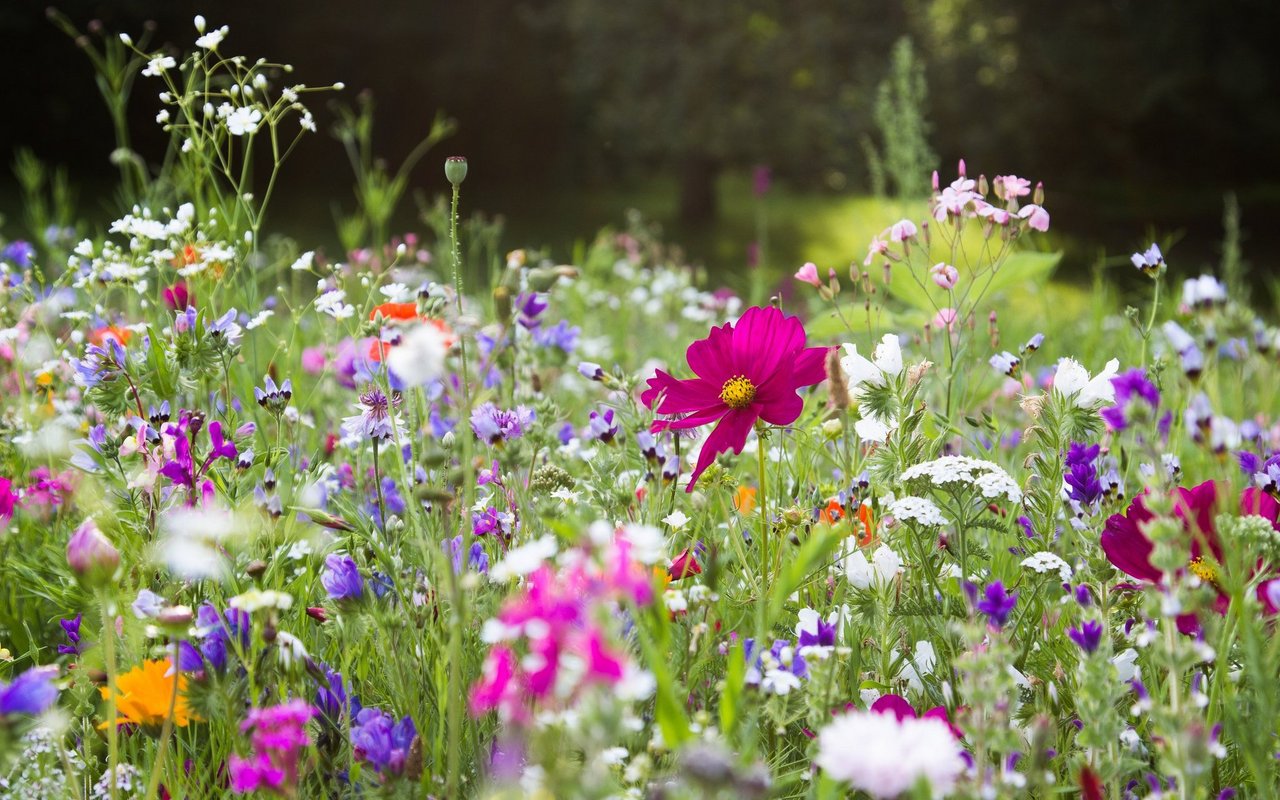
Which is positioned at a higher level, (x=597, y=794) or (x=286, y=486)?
(x=286, y=486)

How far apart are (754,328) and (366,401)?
16.7 inches

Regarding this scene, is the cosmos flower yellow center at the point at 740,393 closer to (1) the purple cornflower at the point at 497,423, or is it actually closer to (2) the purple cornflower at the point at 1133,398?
(1) the purple cornflower at the point at 497,423

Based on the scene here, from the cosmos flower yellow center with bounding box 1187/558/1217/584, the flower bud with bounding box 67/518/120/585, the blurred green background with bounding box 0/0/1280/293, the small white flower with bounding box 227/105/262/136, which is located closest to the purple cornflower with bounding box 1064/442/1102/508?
the cosmos flower yellow center with bounding box 1187/558/1217/584

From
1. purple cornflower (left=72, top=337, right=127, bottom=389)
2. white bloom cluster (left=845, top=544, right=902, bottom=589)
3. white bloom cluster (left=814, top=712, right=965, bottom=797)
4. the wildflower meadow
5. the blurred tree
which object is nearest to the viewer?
white bloom cluster (left=814, top=712, right=965, bottom=797)

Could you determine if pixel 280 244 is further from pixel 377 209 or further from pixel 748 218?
pixel 748 218

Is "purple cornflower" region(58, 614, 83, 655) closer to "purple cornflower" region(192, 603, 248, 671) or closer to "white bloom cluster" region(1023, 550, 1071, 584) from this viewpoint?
"purple cornflower" region(192, 603, 248, 671)

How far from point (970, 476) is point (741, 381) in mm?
271

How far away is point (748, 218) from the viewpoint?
12367mm

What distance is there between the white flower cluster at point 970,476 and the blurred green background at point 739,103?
23.9 feet

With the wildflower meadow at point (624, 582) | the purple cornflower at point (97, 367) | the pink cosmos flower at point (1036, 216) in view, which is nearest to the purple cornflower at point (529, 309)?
the wildflower meadow at point (624, 582)

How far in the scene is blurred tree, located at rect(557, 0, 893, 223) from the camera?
33.6ft

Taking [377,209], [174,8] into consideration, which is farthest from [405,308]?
[174,8]

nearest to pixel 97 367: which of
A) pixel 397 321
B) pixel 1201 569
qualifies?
pixel 397 321

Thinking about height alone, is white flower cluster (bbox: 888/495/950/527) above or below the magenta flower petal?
below
